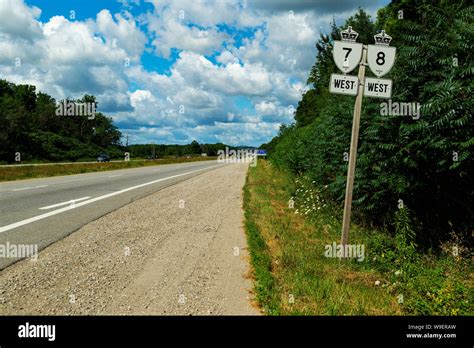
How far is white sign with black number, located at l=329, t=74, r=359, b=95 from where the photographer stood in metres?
5.39

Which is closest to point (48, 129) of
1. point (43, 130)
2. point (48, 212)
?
point (43, 130)

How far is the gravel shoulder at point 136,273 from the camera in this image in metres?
3.91

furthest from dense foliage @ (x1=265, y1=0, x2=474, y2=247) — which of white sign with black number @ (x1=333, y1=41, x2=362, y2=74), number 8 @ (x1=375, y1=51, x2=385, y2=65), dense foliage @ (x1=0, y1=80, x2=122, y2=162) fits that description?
dense foliage @ (x1=0, y1=80, x2=122, y2=162)

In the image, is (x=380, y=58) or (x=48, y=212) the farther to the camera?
(x=48, y=212)

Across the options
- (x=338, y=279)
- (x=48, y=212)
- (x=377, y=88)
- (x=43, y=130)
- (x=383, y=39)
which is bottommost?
(x=338, y=279)

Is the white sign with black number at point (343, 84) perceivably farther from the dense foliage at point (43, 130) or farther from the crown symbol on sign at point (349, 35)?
the dense foliage at point (43, 130)

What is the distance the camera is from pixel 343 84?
543cm

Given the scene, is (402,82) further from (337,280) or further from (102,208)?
(102,208)

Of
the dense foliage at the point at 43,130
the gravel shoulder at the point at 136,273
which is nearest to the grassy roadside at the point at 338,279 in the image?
the gravel shoulder at the point at 136,273

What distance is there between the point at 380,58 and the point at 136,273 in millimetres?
4763

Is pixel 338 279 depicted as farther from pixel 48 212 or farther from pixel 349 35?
pixel 48 212

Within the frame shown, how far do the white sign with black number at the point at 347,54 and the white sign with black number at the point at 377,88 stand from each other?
13.7 inches

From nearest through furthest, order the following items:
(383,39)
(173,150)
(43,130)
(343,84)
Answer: (383,39)
(343,84)
(43,130)
(173,150)

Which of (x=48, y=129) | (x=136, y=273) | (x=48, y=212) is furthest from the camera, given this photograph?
(x=48, y=129)
